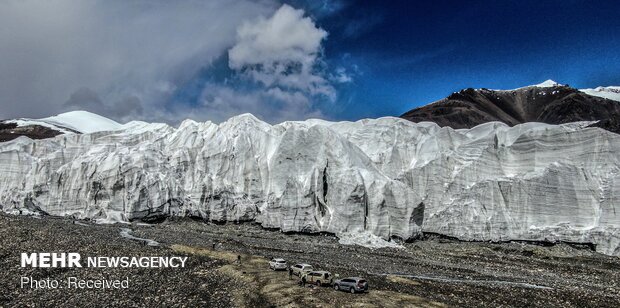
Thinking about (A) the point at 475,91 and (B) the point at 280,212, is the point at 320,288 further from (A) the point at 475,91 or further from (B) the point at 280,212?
(A) the point at 475,91

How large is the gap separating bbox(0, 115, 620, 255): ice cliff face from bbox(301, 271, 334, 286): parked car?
2880 cm

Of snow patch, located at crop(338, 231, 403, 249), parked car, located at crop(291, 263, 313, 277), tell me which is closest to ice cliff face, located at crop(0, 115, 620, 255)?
snow patch, located at crop(338, 231, 403, 249)

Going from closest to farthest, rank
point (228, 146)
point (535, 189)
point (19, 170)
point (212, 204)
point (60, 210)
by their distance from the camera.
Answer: point (535, 189)
point (212, 204)
point (60, 210)
point (228, 146)
point (19, 170)

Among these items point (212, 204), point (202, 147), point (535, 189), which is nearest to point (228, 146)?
point (202, 147)

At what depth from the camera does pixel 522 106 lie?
186 metres

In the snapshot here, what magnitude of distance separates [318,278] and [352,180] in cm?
3194

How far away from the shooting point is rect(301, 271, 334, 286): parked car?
26078 millimetres

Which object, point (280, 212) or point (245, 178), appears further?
point (245, 178)

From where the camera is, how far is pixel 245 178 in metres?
69.4

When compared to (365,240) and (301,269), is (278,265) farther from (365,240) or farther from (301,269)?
(365,240)

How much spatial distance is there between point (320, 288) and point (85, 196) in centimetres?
5345

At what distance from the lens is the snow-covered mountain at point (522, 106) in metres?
154

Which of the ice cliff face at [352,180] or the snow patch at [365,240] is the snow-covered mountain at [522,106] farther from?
the snow patch at [365,240]

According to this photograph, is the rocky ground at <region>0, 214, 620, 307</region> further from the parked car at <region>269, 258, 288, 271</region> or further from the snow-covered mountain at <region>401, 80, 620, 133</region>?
the snow-covered mountain at <region>401, 80, 620, 133</region>
